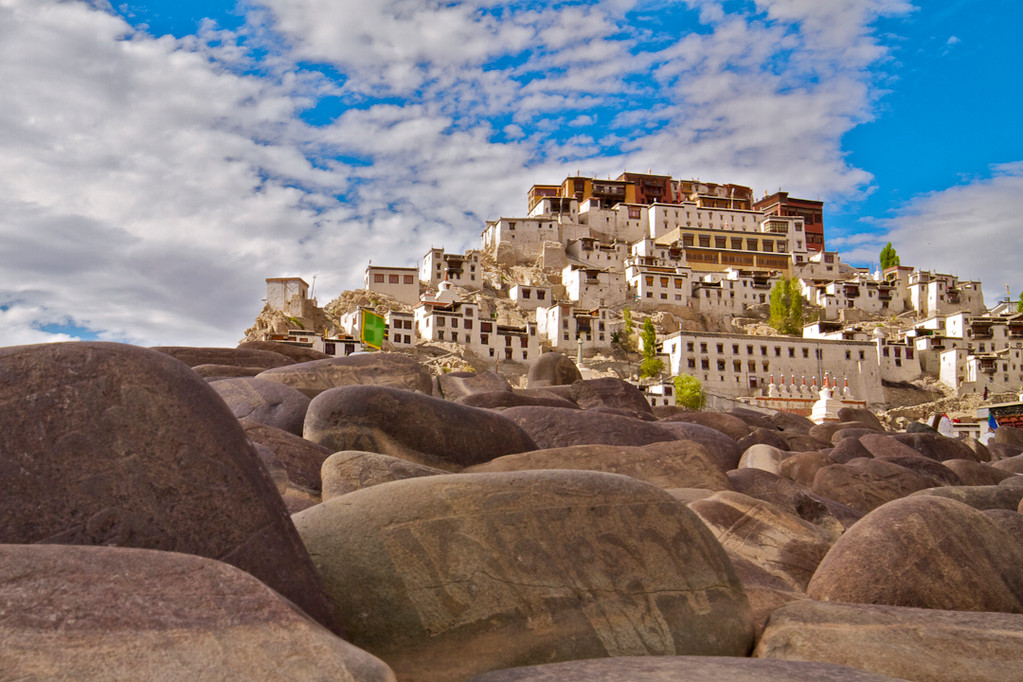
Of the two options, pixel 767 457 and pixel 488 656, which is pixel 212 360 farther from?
pixel 488 656

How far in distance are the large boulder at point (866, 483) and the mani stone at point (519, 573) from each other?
8197 millimetres

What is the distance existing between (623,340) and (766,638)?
294 ft

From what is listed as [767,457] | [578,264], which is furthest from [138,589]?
[578,264]

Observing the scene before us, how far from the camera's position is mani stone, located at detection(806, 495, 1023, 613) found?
633 centimetres

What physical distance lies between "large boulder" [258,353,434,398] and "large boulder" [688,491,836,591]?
266 inches

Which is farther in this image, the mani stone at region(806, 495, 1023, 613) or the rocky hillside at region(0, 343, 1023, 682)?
the mani stone at region(806, 495, 1023, 613)

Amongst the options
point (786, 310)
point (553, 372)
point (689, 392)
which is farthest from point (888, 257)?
point (553, 372)

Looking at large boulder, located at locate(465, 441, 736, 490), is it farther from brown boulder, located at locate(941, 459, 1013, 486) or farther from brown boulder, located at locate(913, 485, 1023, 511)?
brown boulder, located at locate(941, 459, 1013, 486)

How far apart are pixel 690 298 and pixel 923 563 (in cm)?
10093

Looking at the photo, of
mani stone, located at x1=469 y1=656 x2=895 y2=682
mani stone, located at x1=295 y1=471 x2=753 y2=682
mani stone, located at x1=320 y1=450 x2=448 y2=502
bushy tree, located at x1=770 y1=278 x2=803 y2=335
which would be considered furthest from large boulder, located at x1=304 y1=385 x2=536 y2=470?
bushy tree, located at x1=770 y1=278 x2=803 y2=335

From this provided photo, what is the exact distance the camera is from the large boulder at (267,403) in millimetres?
11219

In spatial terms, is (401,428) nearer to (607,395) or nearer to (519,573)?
(519,573)

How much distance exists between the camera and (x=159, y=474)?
4109 millimetres

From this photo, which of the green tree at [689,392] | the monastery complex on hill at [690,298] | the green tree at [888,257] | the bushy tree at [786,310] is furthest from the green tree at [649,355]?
the green tree at [888,257]
